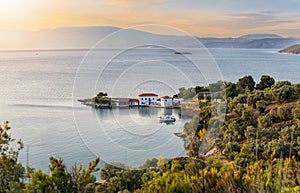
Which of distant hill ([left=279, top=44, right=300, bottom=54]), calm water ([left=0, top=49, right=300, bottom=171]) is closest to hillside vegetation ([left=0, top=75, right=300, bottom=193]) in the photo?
calm water ([left=0, top=49, right=300, bottom=171])

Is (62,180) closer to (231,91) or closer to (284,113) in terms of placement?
(284,113)

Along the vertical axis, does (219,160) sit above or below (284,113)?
below

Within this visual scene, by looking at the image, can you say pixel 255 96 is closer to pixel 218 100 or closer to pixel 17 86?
pixel 218 100

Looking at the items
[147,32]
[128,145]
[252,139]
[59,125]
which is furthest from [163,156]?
[59,125]

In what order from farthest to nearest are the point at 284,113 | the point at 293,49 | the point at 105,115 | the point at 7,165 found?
1. the point at 293,49
2. the point at 284,113
3. the point at 105,115
4. the point at 7,165

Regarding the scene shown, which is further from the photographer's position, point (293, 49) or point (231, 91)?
point (293, 49)

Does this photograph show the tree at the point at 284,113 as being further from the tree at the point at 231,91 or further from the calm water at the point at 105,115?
the calm water at the point at 105,115

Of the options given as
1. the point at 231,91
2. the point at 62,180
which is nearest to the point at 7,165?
the point at 62,180

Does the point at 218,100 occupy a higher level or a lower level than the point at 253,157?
higher

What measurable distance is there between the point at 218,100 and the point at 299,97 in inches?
148

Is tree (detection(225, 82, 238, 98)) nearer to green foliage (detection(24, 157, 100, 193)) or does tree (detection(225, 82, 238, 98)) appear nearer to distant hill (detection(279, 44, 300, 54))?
green foliage (detection(24, 157, 100, 193))

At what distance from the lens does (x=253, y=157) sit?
6.97m

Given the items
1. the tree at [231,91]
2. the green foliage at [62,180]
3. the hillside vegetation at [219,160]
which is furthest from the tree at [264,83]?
the green foliage at [62,180]

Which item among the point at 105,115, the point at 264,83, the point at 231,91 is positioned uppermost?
the point at 264,83
